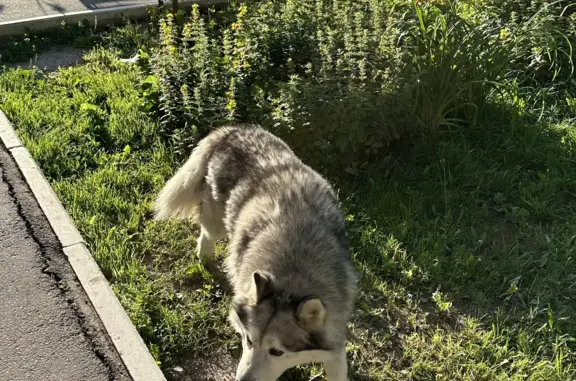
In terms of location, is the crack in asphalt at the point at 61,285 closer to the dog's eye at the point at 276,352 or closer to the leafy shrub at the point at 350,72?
the dog's eye at the point at 276,352

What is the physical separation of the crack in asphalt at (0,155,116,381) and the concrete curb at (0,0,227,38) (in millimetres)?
3711

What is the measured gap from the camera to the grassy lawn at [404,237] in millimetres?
3576

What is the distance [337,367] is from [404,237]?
171 centimetres

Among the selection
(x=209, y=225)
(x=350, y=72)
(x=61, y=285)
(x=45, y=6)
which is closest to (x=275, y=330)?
(x=209, y=225)

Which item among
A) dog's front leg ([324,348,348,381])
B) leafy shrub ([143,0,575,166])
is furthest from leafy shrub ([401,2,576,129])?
dog's front leg ([324,348,348,381])

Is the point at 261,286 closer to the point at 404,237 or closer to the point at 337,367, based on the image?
the point at 337,367

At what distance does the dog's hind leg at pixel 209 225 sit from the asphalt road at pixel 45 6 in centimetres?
597

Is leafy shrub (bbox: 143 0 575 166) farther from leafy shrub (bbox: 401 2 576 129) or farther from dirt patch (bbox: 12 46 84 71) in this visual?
dirt patch (bbox: 12 46 84 71)

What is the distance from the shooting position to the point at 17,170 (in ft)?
16.5

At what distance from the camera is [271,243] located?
10.6ft

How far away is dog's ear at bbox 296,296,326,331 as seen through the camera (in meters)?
2.54

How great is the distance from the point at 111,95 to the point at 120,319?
3433mm

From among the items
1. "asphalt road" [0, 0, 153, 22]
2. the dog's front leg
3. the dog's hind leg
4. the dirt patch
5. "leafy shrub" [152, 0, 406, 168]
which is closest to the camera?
the dog's front leg

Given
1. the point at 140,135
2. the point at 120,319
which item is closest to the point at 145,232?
the point at 120,319
